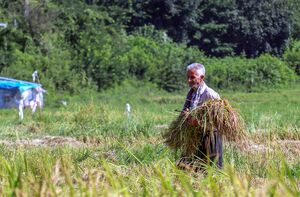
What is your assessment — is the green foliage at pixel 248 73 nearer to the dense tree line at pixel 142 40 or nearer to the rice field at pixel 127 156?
the dense tree line at pixel 142 40

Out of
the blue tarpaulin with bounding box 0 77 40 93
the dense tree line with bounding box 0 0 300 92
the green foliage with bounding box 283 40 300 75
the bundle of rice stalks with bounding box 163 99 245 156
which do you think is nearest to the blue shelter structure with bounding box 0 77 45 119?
the blue tarpaulin with bounding box 0 77 40 93

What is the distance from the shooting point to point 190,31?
34750 millimetres

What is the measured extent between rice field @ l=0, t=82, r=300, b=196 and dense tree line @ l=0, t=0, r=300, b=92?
2.30m

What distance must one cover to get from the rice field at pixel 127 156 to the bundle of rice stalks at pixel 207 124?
21 centimetres

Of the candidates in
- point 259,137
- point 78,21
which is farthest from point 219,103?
point 78,21

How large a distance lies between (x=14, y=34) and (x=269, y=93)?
32.6 feet

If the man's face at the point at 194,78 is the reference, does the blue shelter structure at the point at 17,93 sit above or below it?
below

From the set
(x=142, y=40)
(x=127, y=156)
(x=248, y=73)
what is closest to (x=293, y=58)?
(x=248, y=73)

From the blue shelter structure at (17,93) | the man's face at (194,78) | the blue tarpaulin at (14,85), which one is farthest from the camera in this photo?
the blue tarpaulin at (14,85)

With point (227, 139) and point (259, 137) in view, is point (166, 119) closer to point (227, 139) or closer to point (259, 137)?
point (259, 137)

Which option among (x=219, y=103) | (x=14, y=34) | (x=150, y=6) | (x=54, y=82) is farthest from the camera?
(x=150, y=6)

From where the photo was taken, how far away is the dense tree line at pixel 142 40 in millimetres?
26375

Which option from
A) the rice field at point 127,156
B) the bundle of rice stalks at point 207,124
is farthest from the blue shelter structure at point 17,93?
the bundle of rice stalks at point 207,124

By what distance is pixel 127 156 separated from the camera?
705 cm
